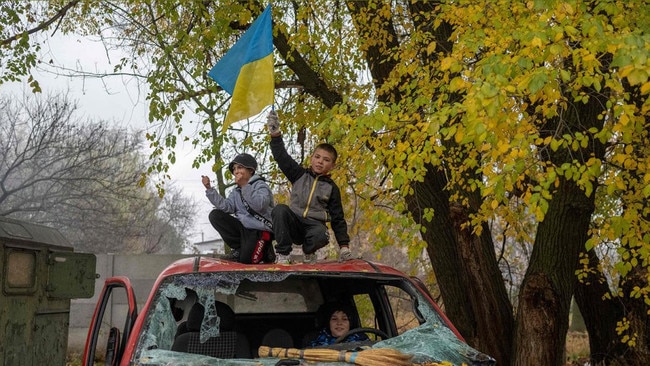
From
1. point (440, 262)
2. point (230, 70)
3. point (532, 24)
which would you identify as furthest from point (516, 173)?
point (440, 262)

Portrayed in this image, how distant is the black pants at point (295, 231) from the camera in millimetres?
5707

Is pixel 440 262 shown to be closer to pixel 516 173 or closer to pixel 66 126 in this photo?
pixel 516 173

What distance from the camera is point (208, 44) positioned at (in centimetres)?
1085

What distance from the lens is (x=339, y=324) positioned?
5.43m

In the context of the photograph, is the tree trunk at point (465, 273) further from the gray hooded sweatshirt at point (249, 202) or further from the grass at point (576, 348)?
the grass at point (576, 348)

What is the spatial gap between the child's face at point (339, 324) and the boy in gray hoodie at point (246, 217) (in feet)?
2.83

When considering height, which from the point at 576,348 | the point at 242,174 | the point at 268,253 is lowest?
the point at 576,348

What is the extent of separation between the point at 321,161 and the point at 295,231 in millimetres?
551

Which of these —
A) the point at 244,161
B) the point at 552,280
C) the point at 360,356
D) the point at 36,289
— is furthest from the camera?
the point at 552,280

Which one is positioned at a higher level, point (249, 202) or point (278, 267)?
point (249, 202)

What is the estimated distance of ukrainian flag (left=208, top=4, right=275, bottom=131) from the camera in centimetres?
680

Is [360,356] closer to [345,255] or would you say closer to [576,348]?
[345,255]

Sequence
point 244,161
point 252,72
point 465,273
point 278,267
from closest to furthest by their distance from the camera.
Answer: point 278,267 → point 244,161 → point 252,72 → point 465,273

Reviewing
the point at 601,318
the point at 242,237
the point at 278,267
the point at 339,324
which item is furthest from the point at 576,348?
the point at 278,267
